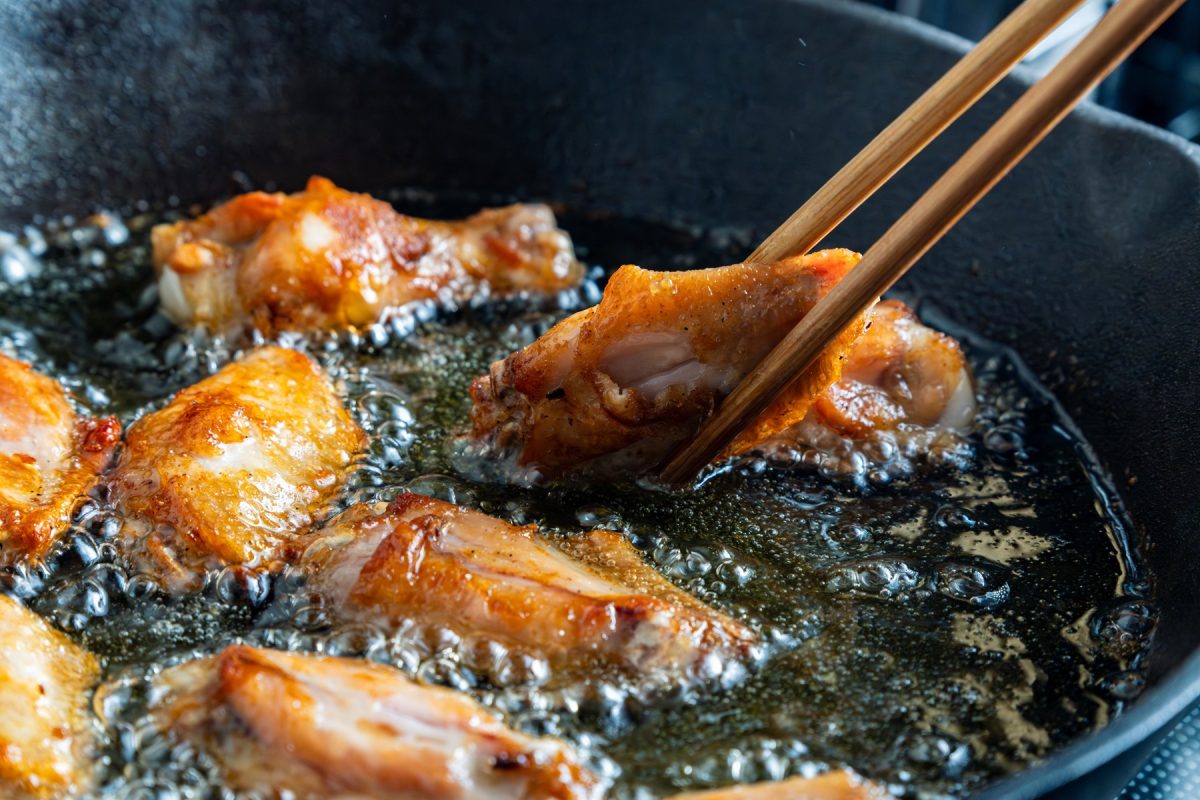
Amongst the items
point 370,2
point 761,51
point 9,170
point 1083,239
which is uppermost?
point 1083,239

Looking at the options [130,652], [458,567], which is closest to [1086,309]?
[458,567]

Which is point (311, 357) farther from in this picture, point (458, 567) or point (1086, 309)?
point (1086, 309)

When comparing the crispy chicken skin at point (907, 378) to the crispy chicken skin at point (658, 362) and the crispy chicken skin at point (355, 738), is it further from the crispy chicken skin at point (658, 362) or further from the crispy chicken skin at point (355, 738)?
the crispy chicken skin at point (355, 738)

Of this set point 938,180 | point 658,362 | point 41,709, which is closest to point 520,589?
point 658,362

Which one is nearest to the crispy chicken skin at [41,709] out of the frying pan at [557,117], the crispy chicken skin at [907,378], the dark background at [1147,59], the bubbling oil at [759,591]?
the bubbling oil at [759,591]

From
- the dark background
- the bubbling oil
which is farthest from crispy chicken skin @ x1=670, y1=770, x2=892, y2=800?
the dark background
